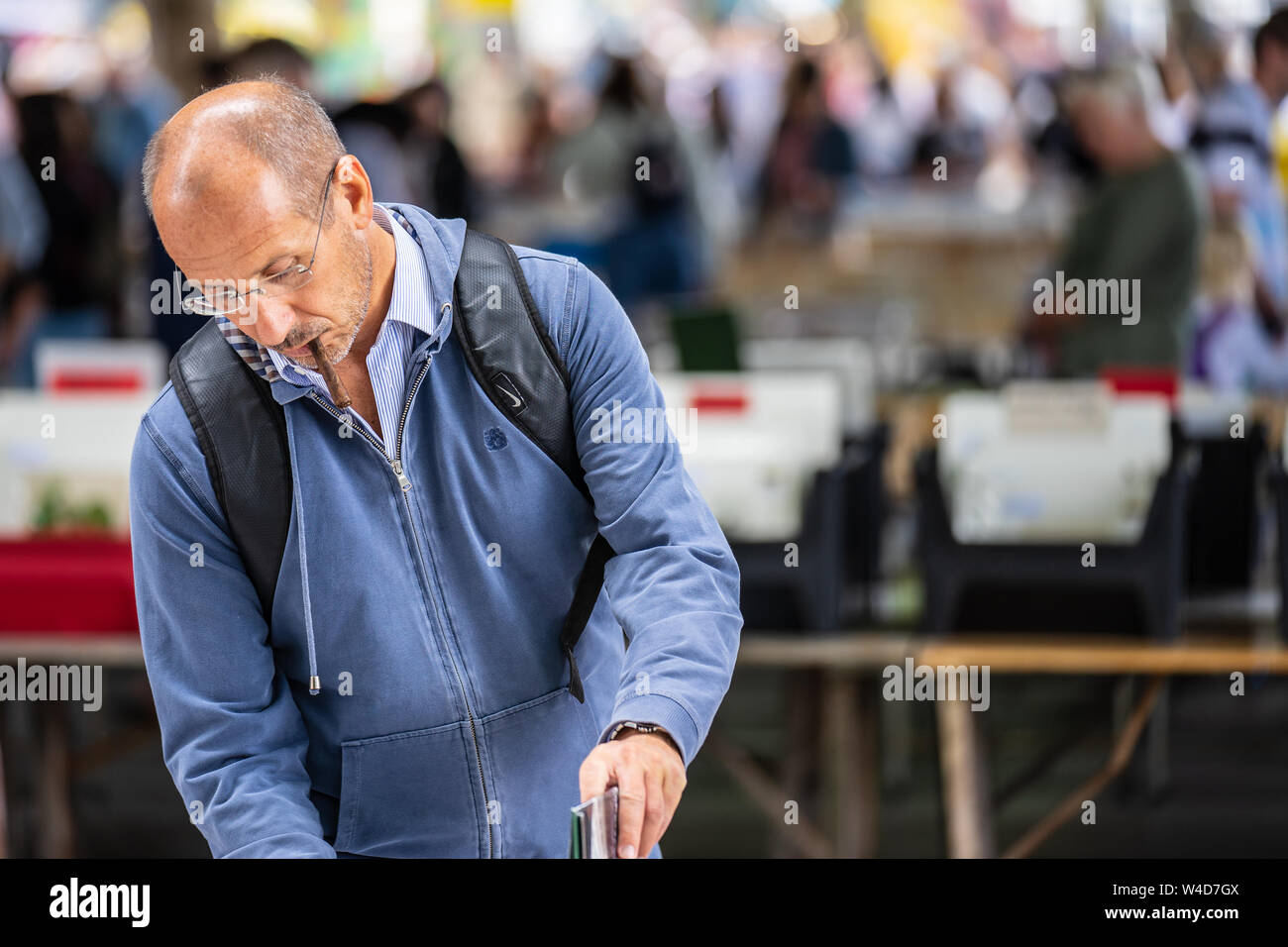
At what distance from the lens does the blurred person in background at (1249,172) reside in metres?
4.23

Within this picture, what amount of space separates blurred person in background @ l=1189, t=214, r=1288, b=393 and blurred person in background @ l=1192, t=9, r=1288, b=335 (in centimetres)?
4

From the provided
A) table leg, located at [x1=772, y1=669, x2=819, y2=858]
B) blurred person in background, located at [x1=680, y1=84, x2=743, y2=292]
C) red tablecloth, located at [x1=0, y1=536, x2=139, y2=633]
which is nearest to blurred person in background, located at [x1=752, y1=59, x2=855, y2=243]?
blurred person in background, located at [x1=680, y1=84, x2=743, y2=292]

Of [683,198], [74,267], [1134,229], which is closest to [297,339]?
[1134,229]

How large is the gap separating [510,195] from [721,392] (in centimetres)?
686

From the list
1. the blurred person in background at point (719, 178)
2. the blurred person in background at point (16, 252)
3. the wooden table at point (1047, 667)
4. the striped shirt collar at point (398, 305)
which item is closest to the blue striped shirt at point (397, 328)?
the striped shirt collar at point (398, 305)

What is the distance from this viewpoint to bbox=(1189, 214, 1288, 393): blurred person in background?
13.7 feet

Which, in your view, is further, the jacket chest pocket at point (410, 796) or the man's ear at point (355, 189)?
the jacket chest pocket at point (410, 796)

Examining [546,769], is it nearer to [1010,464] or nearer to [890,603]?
[1010,464]

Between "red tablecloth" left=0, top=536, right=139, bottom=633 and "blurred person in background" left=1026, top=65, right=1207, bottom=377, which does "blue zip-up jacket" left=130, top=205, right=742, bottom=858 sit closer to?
"red tablecloth" left=0, top=536, right=139, bottom=633

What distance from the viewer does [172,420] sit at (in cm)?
111

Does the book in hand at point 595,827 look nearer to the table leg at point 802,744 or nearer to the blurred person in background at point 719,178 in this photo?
the table leg at point 802,744

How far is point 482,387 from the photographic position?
116cm

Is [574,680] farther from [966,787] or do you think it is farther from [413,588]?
[966,787]

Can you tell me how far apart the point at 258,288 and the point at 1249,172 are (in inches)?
158
